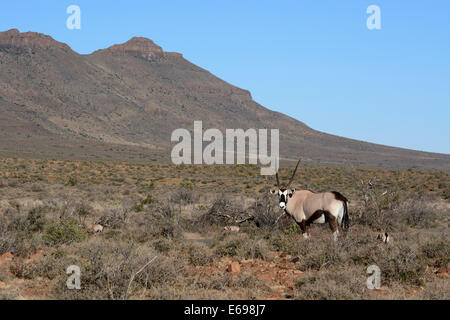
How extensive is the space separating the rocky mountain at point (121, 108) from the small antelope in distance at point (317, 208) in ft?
215

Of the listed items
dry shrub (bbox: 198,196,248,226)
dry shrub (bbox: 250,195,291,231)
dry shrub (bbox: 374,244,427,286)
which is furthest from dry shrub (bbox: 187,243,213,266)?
dry shrub (bbox: 198,196,248,226)

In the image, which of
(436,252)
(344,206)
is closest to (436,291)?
(436,252)

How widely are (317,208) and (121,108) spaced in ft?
433

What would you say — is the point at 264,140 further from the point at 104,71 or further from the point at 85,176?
the point at 85,176

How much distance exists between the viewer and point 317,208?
1055 centimetres

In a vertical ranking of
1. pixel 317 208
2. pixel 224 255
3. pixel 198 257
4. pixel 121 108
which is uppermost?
pixel 121 108

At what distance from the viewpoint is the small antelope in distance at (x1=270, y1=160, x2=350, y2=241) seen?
1036cm

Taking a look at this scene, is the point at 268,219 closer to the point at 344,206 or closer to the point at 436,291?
the point at 344,206

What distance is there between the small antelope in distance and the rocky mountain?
6553cm

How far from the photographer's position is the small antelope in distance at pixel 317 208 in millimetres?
10355

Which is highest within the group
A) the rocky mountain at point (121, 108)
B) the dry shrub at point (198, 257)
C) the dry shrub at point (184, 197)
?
the rocky mountain at point (121, 108)

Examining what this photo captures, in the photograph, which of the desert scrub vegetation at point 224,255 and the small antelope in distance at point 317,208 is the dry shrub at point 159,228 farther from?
the small antelope in distance at point 317,208

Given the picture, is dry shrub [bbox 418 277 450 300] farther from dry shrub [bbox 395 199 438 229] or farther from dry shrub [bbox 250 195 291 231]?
dry shrub [bbox 395 199 438 229]

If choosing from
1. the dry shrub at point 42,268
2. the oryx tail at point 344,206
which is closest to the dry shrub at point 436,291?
the oryx tail at point 344,206
